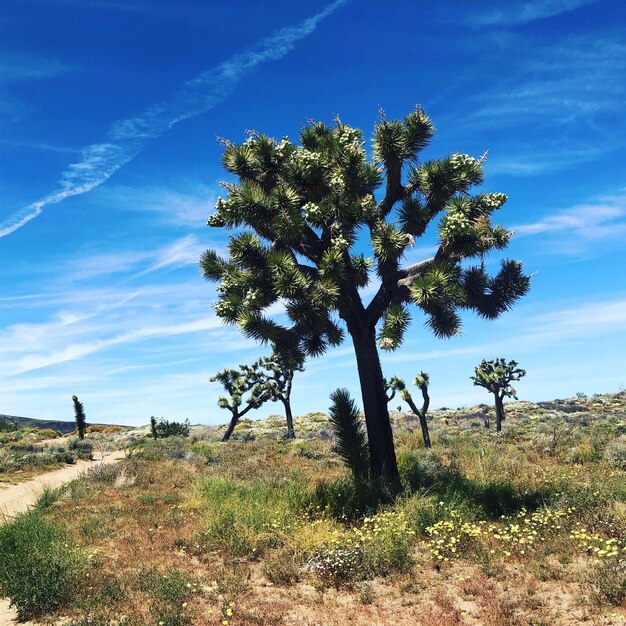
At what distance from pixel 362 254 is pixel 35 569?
913 cm

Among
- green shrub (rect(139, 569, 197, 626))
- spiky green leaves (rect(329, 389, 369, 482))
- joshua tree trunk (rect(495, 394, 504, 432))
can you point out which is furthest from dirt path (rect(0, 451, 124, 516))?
joshua tree trunk (rect(495, 394, 504, 432))

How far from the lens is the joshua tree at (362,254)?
12.4 metres

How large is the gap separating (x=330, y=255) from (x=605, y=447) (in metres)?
13.7

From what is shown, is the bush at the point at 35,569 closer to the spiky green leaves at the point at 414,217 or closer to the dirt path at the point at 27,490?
the dirt path at the point at 27,490

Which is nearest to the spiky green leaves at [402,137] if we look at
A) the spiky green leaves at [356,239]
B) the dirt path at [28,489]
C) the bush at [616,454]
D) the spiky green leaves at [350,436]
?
the spiky green leaves at [356,239]

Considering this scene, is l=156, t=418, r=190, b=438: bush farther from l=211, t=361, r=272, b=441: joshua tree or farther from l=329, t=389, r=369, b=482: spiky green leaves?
l=329, t=389, r=369, b=482: spiky green leaves

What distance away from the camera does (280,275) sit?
12.6 metres

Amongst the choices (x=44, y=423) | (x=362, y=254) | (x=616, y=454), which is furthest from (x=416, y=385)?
(x=44, y=423)

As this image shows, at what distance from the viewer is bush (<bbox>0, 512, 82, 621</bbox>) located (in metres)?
7.18

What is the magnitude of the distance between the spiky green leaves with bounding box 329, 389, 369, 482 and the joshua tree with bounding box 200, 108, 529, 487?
300 millimetres

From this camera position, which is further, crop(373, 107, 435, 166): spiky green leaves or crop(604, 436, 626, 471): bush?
crop(604, 436, 626, 471): bush

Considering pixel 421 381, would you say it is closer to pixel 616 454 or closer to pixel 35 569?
pixel 616 454

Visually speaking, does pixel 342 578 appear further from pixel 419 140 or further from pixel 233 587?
pixel 419 140

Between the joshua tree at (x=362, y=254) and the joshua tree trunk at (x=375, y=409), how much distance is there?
26 millimetres
